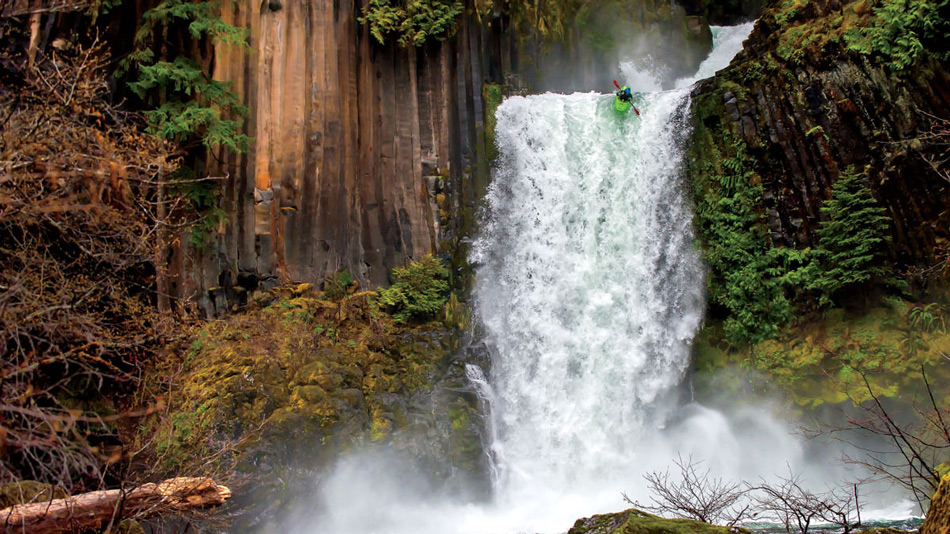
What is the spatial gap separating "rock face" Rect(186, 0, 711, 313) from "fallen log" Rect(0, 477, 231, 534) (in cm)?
826

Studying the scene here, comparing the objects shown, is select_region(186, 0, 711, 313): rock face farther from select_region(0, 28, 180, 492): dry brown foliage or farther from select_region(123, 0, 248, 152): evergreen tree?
select_region(0, 28, 180, 492): dry brown foliage

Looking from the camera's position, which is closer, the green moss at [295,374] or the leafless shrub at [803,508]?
the leafless shrub at [803,508]

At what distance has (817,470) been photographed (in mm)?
13109

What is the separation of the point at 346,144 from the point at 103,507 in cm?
1143

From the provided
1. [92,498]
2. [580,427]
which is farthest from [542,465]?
[92,498]

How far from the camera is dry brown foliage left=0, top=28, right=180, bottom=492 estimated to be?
15.3 feet

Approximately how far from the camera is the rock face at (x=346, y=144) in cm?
1467

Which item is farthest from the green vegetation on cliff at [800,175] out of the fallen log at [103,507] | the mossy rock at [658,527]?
the fallen log at [103,507]

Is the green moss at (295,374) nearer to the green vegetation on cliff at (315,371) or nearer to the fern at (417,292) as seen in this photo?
the green vegetation on cliff at (315,371)

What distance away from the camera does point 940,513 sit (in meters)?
3.88

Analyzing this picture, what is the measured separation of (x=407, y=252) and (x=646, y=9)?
12471 millimetres

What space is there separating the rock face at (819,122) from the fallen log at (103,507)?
42.2 feet

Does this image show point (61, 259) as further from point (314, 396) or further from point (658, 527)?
point (658, 527)

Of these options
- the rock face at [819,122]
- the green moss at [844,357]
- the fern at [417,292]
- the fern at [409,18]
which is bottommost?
the green moss at [844,357]
